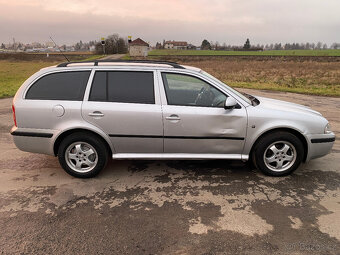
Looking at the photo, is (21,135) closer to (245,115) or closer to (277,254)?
(245,115)

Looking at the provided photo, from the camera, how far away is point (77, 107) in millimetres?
3838

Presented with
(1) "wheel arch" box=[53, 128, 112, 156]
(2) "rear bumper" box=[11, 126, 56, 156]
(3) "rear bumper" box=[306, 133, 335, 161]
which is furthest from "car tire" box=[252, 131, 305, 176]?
(2) "rear bumper" box=[11, 126, 56, 156]

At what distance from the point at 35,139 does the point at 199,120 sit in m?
2.37

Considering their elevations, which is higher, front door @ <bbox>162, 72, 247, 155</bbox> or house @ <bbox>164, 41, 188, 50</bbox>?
→ house @ <bbox>164, 41, 188, 50</bbox>

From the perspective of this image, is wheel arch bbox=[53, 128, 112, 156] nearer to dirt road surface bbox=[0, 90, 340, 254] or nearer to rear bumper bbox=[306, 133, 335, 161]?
dirt road surface bbox=[0, 90, 340, 254]

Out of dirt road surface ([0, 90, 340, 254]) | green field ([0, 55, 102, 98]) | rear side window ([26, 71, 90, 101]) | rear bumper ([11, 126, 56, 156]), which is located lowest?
dirt road surface ([0, 90, 340, 254])

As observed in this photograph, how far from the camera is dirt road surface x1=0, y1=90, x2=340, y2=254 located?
8.80 ft

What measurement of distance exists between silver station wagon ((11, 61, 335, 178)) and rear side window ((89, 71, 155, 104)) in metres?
0.01

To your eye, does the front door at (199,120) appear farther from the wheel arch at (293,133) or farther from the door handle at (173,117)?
the wheel arch at (293,133)

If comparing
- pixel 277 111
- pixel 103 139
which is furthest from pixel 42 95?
pixel 277 111

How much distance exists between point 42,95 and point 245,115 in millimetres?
2894

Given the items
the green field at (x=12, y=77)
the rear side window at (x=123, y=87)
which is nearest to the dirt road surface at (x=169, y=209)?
the rear side window at (x=123, y=87)

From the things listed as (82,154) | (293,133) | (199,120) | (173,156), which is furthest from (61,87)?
(293,133)

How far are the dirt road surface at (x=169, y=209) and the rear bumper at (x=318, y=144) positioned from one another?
36 cm
